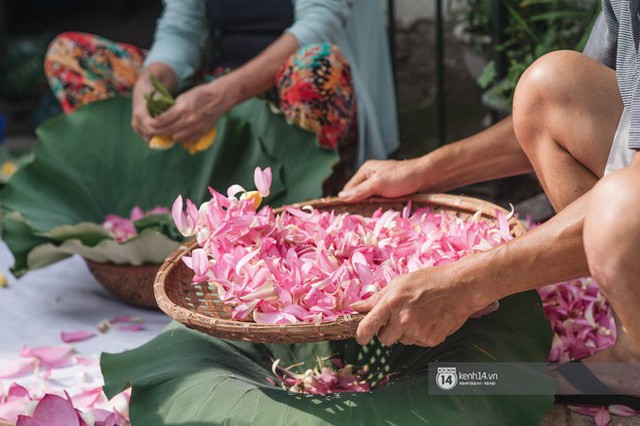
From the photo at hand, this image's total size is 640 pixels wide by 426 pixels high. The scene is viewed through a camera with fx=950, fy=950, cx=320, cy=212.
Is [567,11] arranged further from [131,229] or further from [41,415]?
[41,415]

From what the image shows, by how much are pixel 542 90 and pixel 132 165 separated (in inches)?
55.6

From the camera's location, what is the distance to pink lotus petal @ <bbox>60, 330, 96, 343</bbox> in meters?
2.46

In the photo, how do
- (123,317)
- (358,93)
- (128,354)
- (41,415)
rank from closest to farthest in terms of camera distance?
1. (41,415)
2. (128,354)
3. (123,317)
4. (358,93)

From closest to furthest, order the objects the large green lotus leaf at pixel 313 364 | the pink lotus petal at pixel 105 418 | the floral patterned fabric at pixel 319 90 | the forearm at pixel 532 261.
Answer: the forearm at pixel 532 261
the large green lotus leaf at pixel 313 364
the pink lotus petal at pixel 105 418
the floral patterned fabric at pixel 319 90

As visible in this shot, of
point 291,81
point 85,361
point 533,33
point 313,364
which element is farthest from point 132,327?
point 533,33

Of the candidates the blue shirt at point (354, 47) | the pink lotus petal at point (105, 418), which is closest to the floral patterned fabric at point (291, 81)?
the blue shirt at point (354, 47)

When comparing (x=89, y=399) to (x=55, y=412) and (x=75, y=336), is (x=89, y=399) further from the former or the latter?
(x=75, y=336)

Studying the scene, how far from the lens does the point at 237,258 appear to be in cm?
179

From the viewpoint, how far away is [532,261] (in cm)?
156

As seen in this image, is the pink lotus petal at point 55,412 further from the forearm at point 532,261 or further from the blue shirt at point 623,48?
the blue shirt at point 623,48

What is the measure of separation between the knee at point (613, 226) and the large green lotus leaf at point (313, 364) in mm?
369

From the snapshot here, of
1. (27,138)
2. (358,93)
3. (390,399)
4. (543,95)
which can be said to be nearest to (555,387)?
(390,399)

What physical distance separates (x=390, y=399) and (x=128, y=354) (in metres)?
0.60

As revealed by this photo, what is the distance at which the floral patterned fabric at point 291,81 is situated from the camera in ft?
8.79
